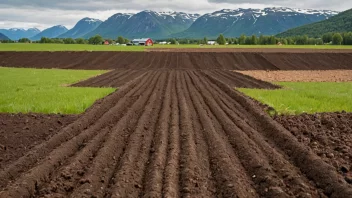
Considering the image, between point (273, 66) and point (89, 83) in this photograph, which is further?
point (273, 66)

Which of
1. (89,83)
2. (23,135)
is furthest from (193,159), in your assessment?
(89,83)

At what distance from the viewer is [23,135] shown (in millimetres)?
13062

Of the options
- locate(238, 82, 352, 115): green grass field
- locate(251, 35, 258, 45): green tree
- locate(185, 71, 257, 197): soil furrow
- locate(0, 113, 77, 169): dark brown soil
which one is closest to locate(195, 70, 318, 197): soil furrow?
locate(185, 71, 257, 197): soil furrow

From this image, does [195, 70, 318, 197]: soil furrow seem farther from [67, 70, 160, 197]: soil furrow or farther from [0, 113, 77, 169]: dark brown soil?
[0, 113, 77, 169]: dark brown soil

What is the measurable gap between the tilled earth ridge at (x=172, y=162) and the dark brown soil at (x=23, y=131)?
69 cm

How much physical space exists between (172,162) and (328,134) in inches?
252

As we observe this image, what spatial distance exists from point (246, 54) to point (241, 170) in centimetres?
5799

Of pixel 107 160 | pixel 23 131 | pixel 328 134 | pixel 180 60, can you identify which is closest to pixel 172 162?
pixel 107 160

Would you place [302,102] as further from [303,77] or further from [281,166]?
[303,77]

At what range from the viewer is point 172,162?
941cm

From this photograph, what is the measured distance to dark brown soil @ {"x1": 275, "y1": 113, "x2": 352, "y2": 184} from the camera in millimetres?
9984

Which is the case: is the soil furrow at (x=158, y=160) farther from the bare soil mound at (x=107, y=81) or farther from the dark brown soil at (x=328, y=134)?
the bare soil mound at (x=107, y=81)

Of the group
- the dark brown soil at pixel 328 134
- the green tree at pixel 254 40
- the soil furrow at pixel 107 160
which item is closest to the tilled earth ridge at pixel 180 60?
the dark brown soil at pixel 328 134

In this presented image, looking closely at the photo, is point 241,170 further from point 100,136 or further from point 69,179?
point 100,136
